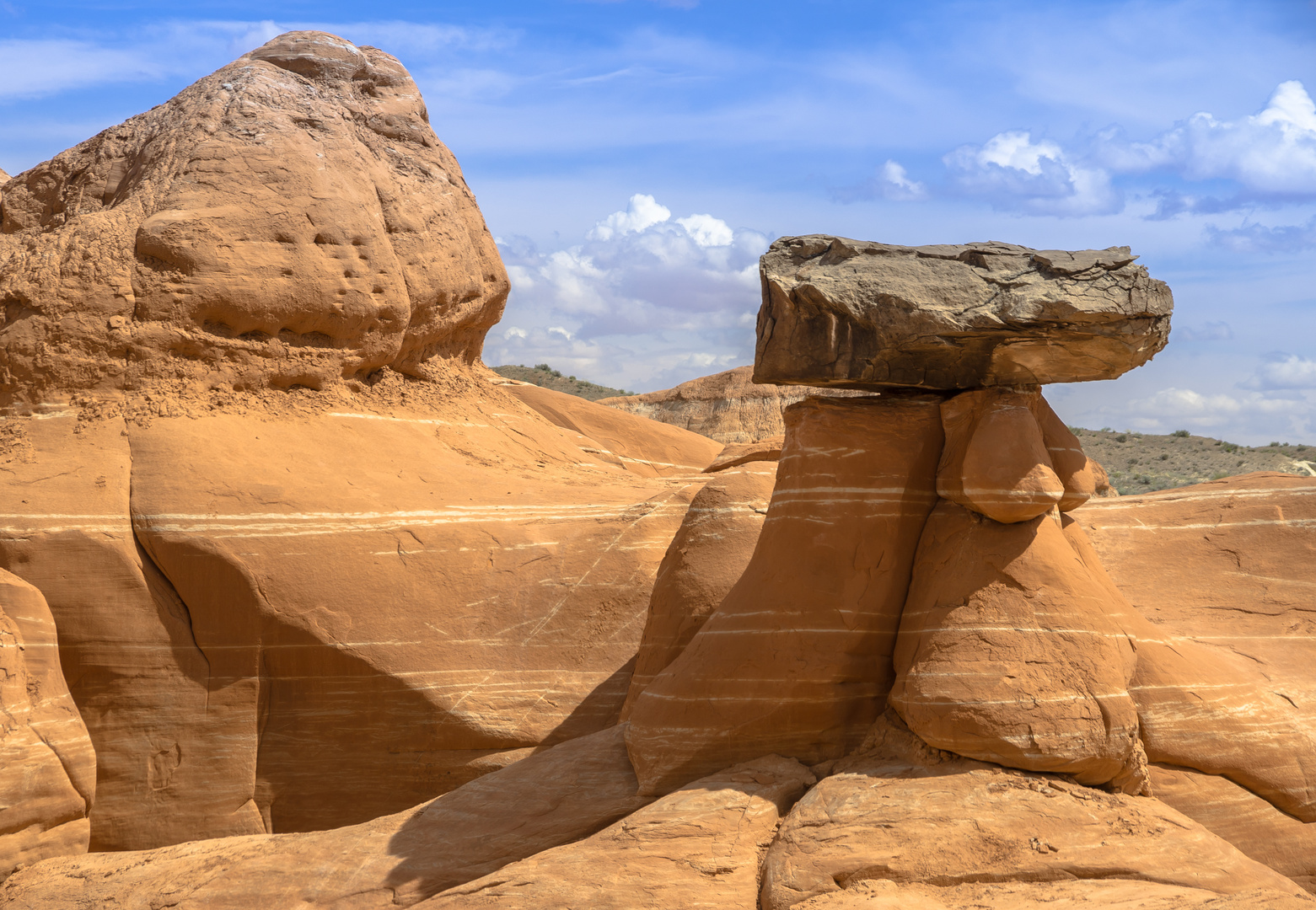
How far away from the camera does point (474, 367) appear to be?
13.5 metres

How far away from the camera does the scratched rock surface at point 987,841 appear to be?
16.9 ft

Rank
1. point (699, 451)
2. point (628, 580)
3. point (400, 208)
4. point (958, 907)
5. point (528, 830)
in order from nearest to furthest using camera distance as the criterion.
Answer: point (958, 907) → point (528, 830) → point (628, 580) → point (400, 208) → point (699, 451)

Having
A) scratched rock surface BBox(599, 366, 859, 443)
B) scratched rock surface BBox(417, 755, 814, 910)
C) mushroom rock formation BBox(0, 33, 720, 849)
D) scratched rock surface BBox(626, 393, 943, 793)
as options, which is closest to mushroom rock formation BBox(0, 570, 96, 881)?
mushroom rock formation BBox(0, 33, 720, 849)

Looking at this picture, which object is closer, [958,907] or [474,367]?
[958,907]

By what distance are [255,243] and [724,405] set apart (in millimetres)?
21716

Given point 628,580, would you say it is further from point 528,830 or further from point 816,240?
point 816,240

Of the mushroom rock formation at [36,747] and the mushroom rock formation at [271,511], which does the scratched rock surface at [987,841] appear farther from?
the mushroom rock formation at [36,747]

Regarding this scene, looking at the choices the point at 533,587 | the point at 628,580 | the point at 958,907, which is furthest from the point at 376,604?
the point at 958,907

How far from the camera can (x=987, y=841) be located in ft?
17.1

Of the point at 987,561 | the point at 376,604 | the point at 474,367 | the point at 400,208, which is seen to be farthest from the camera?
the point at 474,367

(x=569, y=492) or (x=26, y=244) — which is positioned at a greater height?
(x=26, y=244)

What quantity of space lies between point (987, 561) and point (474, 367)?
865 cm

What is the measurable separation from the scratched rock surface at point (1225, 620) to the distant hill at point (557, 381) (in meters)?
29.5

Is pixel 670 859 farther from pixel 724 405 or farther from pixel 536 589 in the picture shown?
pixel 724 405
